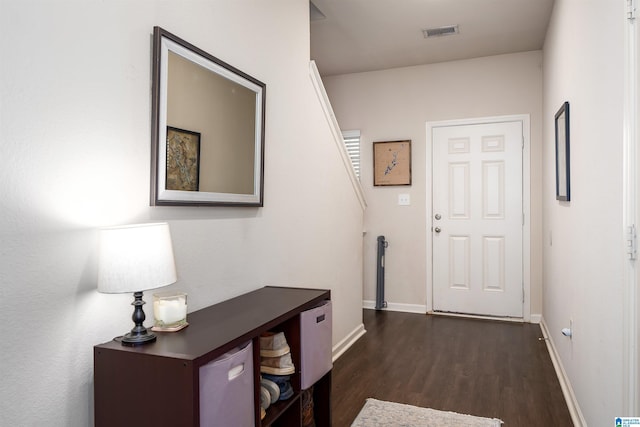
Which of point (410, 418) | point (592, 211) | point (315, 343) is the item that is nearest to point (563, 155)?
point (592, 211)

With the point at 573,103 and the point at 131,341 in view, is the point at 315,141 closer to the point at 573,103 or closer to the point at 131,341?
the point at 573,103

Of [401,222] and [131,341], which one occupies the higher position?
[401,222]

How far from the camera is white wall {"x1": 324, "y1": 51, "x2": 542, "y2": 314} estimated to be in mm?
4371

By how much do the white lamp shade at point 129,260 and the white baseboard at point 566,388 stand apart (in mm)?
2095

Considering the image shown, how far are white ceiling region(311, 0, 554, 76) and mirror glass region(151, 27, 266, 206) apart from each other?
1.61 metres

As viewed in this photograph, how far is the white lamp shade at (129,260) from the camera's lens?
1287mm

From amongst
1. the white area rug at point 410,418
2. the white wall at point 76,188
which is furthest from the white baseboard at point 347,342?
the white wall at point 76,188

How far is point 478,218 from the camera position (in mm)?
4551

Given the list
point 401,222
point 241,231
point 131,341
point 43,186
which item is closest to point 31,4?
point 43,186

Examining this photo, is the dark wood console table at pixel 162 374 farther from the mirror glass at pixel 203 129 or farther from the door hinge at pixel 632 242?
the door hinge at pixel 632 242

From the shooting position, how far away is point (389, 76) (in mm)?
4875

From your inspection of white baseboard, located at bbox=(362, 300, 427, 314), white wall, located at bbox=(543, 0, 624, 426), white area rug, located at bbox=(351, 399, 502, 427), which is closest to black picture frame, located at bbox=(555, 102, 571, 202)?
white wall, located at bbox=(543, 0, 624, 426)

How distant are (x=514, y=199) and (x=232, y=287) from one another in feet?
10.8

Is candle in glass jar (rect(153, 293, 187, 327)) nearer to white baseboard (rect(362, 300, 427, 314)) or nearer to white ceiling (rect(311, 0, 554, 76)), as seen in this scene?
white ceiling (rect(311, 0, 554, 76))
